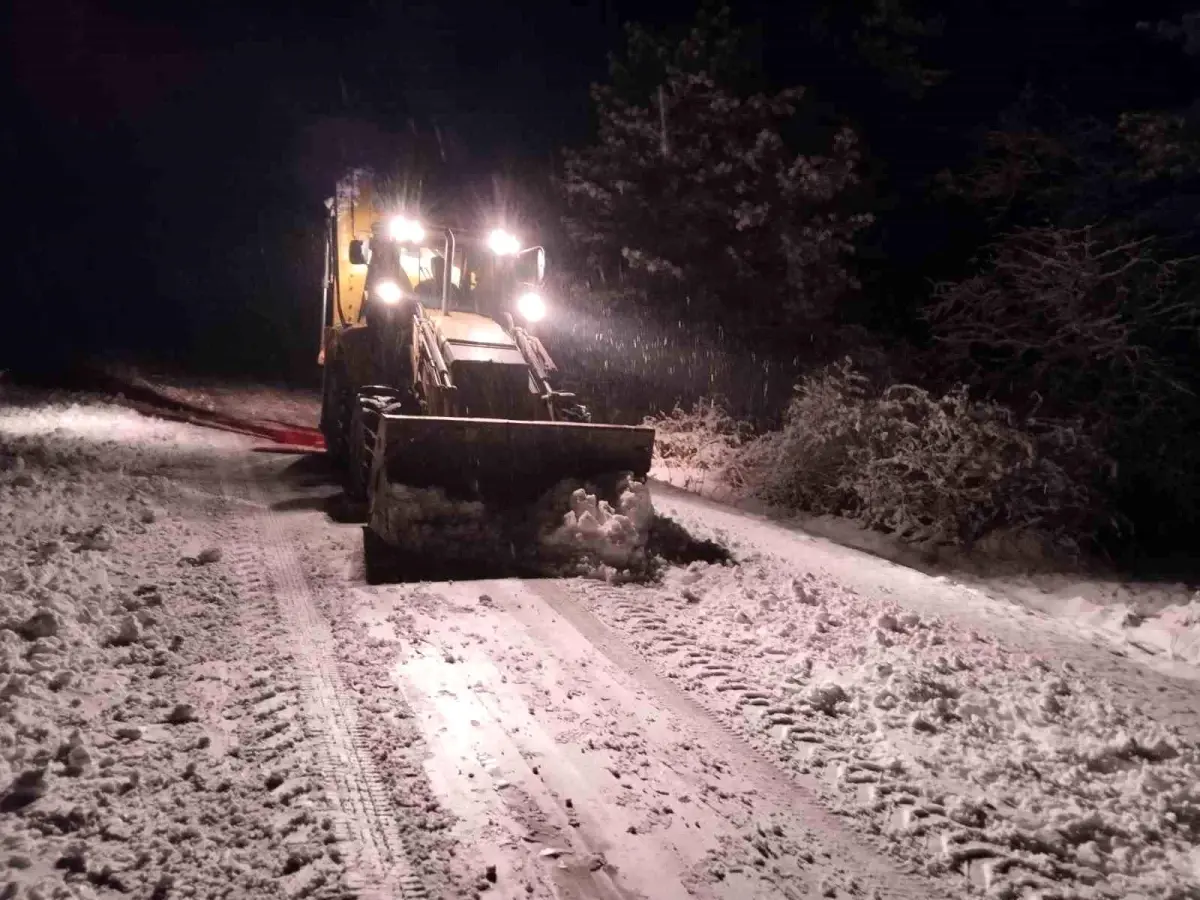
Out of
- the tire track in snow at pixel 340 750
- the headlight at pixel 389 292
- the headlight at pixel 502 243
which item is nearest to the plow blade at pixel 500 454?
the tire track in snow at pixel 340 750

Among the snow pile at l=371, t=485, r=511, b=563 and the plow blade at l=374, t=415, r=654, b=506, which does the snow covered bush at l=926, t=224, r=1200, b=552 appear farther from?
the snow pile at l=371, t=485, r=511, b=563

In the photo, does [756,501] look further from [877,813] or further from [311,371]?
[311,371]

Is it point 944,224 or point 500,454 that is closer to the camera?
point 500,454

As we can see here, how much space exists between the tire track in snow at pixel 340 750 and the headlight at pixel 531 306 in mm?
4931

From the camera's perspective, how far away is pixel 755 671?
5.22 m

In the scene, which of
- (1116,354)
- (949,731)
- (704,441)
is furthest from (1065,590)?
(704,441)

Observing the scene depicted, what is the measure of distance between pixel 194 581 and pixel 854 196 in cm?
1480

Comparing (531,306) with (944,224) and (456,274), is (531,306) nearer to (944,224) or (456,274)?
(456,274)

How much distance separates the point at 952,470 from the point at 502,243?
6284 millimetres

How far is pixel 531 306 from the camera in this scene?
34.3 ft

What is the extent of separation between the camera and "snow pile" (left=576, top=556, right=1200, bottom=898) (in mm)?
3676

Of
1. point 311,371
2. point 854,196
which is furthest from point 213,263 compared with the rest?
point 854,196

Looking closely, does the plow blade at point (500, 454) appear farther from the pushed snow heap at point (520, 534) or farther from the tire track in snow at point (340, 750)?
Answer: the tire track in snow at point (340, 750)

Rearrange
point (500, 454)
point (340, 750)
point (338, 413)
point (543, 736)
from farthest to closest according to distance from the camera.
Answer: point (338, 413) → point (500, 454) → point (543, 736) → point (340, 750)
